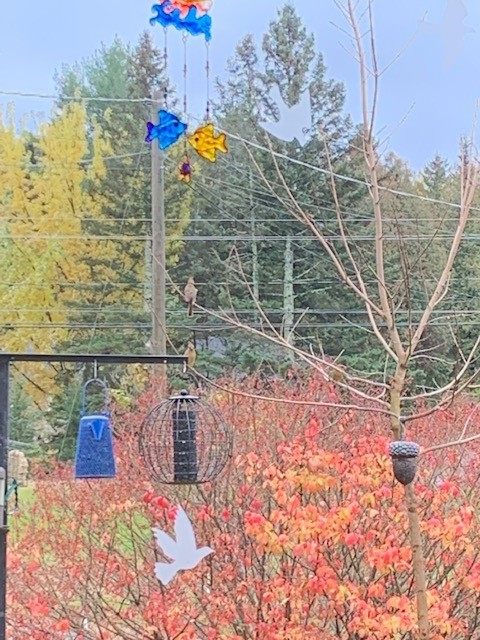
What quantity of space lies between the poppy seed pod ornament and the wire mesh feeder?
879mm

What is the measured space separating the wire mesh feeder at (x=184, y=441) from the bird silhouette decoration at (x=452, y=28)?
117 centimetres

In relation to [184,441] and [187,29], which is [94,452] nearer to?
[184,441]

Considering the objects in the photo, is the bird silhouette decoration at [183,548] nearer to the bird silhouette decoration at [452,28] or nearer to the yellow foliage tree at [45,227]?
the bird silhouette decoration at [452,28]

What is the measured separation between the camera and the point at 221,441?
2.60 m

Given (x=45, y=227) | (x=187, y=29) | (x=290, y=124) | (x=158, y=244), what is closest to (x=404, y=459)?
(x=290, y=124)

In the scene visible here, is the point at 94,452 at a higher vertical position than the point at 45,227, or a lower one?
lower

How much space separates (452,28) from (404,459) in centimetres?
94

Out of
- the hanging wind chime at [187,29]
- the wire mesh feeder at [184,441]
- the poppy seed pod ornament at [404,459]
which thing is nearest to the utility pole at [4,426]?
the wire mesh feeder at [184,441]

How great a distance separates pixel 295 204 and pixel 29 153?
7.47 metres

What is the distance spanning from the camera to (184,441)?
7.63 feet

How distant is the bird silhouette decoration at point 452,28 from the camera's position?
172 centimetres

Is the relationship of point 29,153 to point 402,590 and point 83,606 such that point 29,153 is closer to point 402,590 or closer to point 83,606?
point 83,606

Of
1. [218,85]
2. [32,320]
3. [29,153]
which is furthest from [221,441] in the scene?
[29,153]

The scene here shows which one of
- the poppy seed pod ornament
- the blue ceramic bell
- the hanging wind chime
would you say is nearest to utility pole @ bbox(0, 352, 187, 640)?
the blue ceramic bell
